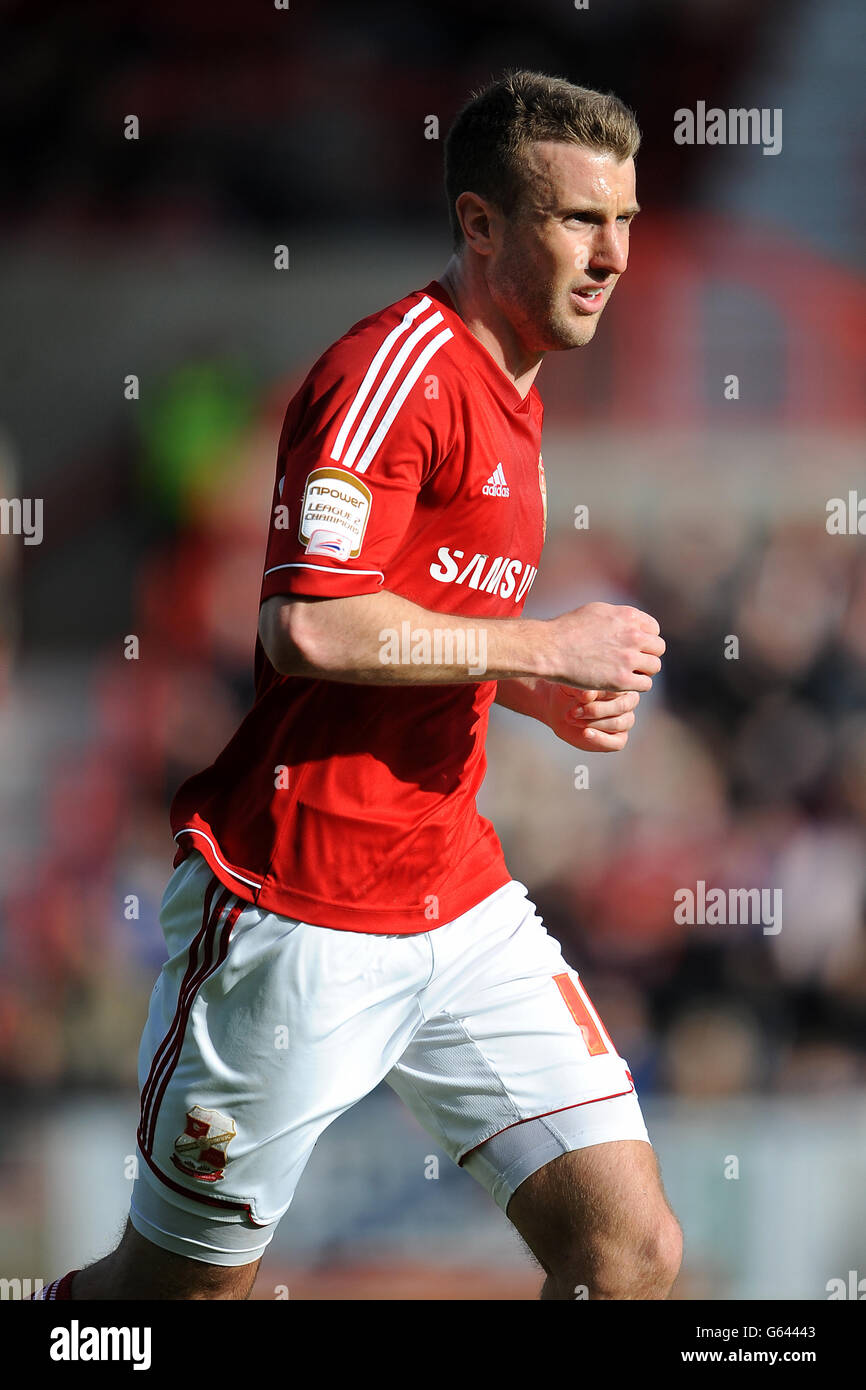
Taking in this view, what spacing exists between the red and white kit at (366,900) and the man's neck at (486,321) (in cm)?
3

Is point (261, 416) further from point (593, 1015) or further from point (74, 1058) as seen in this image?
point (593, 1015)

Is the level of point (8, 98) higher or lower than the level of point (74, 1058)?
higher

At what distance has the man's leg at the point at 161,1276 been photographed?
5.82 ft

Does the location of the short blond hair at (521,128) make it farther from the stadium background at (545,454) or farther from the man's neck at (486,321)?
the stadium background at (545,454)

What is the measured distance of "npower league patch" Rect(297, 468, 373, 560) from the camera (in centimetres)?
160

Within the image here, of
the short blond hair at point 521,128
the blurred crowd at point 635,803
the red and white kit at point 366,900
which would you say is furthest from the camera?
the blurred crowd at point 635,803

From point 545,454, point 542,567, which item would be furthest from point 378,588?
point 545,454

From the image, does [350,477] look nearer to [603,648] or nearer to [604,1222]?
[603,648]

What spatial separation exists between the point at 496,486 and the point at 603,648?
273 millimetres

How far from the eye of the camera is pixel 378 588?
1636 millimetres

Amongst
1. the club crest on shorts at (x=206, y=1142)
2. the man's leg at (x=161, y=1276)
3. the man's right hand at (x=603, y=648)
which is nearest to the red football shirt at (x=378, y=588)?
the man's right hand at (x=603, y=648)

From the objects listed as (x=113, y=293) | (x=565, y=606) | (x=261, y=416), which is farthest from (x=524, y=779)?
(x=113, y=293)

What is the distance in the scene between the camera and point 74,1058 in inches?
131

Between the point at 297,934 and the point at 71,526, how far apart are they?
2.16 m
